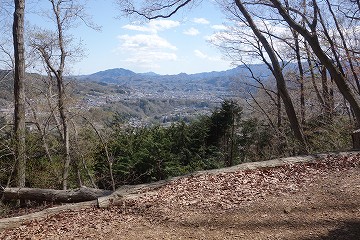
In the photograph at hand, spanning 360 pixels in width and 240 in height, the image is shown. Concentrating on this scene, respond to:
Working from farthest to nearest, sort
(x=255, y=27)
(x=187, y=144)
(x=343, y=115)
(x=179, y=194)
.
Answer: (x=187, y=144) < (x=343, y=115) < (x=255, y=27) < (x=179, y=194)

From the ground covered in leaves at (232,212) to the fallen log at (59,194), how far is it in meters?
0.99

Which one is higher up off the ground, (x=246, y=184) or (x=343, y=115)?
(x=343, y=115)

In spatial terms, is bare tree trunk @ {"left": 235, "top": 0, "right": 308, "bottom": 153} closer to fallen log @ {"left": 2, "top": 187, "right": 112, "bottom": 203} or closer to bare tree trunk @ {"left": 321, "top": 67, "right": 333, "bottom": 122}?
bare tree trunk @ {"left": 321, "top": 67, "right": 333, "bottom": 122}

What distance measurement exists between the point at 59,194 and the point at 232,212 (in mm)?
4190

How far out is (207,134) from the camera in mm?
22859

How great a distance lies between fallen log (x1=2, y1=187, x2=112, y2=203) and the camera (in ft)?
22.7

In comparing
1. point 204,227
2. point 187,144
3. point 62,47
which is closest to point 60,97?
point 62,47

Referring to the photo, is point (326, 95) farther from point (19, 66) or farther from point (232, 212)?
point (19, 66)

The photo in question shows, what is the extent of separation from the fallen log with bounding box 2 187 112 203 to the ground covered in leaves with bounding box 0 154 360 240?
99cm

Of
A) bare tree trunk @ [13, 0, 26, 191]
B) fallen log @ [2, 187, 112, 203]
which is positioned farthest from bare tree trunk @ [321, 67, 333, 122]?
bare tree trunk @ [13, 0, 26, 191]

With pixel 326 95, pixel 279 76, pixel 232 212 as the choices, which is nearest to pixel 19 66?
pixel 232 212

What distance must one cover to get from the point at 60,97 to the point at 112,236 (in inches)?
535

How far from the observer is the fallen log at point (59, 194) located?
6930 mm

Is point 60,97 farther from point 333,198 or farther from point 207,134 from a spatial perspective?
point 333,198
